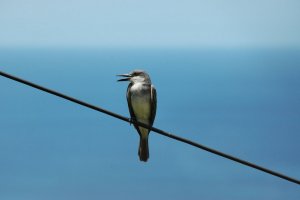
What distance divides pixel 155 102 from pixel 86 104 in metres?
2.72

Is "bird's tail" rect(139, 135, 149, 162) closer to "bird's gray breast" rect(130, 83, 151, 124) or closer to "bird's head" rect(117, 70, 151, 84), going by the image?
"bird's gray breast" rect(130, 83, 151, 124)

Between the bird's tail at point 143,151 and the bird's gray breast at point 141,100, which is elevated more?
the bird's gray breast at point 141,100

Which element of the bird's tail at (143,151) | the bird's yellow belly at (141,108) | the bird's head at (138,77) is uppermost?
the bird's head at (138,77)

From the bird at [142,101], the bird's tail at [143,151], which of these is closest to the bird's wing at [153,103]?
the bird at [142,101]

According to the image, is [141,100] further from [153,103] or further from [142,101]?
[153,103]

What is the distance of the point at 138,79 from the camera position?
6.07m

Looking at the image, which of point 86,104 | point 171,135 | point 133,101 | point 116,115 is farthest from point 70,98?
point 133,101

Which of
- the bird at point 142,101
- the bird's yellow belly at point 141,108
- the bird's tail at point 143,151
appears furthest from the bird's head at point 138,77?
the bird's tail at point 143,151

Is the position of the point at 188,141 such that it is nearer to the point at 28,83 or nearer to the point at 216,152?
the point at 216,152

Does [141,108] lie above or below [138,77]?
below

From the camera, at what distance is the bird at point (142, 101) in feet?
19.6

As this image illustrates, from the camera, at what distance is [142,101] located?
5.94 m

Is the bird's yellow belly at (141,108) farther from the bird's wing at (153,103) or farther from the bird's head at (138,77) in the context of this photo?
the bird's head at (138,77)

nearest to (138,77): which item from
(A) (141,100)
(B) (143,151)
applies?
(A) (141,100)
